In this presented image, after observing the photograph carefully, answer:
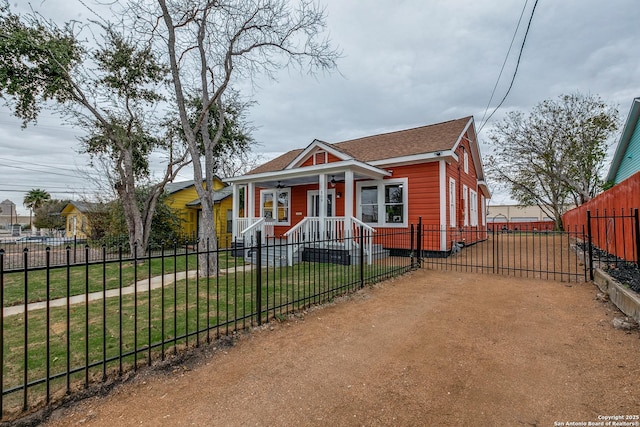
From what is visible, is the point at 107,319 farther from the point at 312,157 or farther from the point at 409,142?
the point at 409,142

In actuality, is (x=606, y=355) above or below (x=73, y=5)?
below

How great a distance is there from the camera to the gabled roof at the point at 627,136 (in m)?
12.2

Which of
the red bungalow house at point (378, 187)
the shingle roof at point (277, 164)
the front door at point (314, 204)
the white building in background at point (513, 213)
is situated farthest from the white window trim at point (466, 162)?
the white building in background at point (513, 213)

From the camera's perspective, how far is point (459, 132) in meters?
11.9

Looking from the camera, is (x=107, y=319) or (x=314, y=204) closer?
(x=107, y=319)

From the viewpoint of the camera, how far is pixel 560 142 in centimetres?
2083

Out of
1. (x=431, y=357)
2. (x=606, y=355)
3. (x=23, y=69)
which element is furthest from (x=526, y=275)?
(x=23, y=69)

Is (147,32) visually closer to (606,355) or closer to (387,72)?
(387,72)

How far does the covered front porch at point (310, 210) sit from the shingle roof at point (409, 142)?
122 cm

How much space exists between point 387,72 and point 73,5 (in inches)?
383

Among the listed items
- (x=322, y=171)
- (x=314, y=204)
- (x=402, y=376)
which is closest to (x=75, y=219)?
(x=314, y=204)

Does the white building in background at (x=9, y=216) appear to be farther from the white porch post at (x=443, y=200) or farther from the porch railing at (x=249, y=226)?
the white porch post at (x=443, y=200)

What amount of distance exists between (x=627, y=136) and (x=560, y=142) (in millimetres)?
7046

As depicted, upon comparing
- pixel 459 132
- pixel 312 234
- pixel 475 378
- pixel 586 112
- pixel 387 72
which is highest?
pixel 586 112
